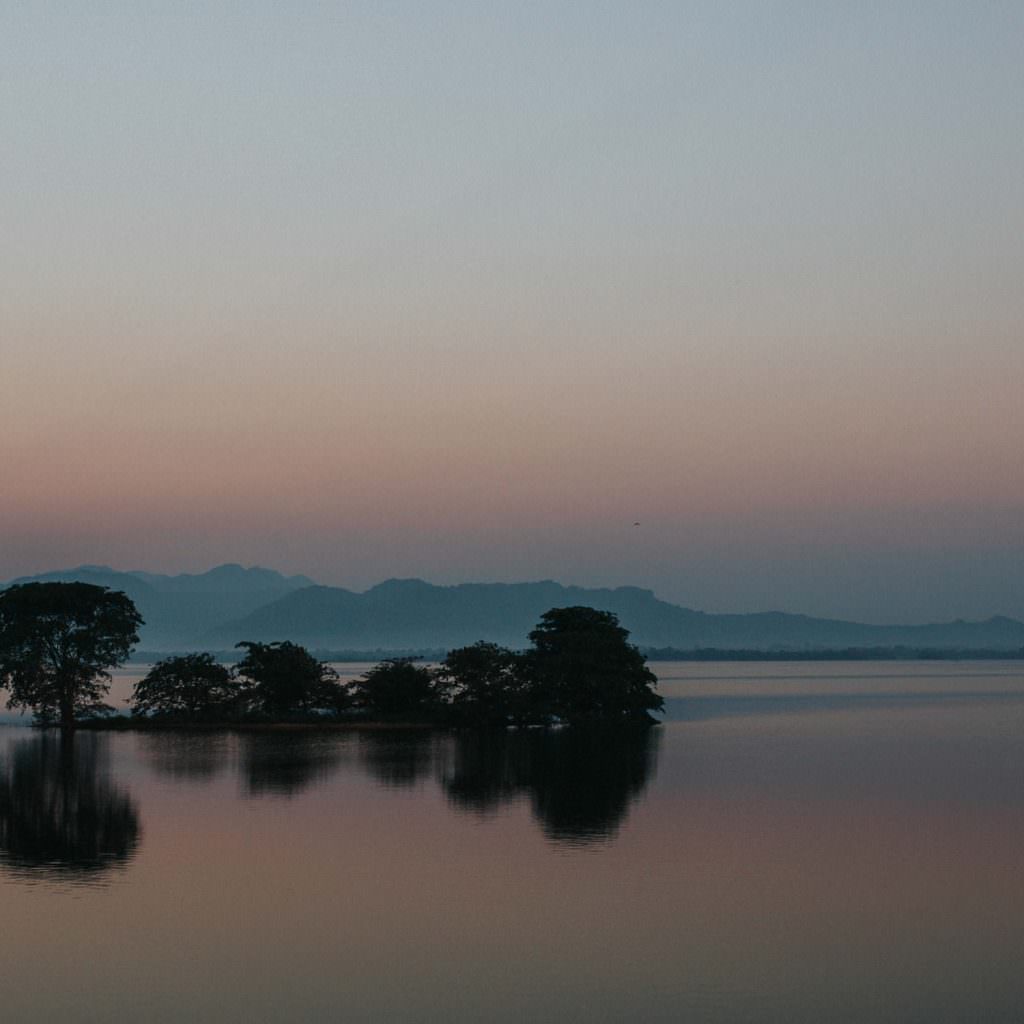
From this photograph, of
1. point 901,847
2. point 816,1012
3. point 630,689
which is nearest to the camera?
point 816,1012

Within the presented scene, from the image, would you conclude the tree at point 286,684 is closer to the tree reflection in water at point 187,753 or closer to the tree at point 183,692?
the tree at point 183,692

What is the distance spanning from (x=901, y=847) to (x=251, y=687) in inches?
1783

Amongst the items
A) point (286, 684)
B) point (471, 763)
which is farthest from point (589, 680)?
point (471, 763)

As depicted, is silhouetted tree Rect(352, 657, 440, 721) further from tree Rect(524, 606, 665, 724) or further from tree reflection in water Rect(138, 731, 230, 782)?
tree reflection in water Rect(138, 731, 230, 782)

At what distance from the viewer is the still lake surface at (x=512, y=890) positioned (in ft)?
57.5

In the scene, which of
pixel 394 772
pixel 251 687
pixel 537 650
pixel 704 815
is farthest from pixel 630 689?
pixel 704 815

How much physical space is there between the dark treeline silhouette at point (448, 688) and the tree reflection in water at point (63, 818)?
56.3ft

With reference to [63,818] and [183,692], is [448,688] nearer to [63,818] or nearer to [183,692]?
[183,692]

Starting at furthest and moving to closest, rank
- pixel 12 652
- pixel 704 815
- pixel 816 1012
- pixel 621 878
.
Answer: pixel 12 652
pixel 704 815
pixel 621 878
pixel 816 1012

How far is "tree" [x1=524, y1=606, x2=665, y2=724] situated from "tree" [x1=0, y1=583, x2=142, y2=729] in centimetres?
1838

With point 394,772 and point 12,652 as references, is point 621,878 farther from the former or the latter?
point 12,652

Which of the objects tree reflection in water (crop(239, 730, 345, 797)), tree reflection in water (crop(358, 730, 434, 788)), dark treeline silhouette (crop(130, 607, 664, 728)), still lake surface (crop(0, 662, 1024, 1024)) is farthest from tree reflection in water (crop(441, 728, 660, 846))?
tree reflection in water (crop(239, 730, 345, 797))

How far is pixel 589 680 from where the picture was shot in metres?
67.7

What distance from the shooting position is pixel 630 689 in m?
68.4
